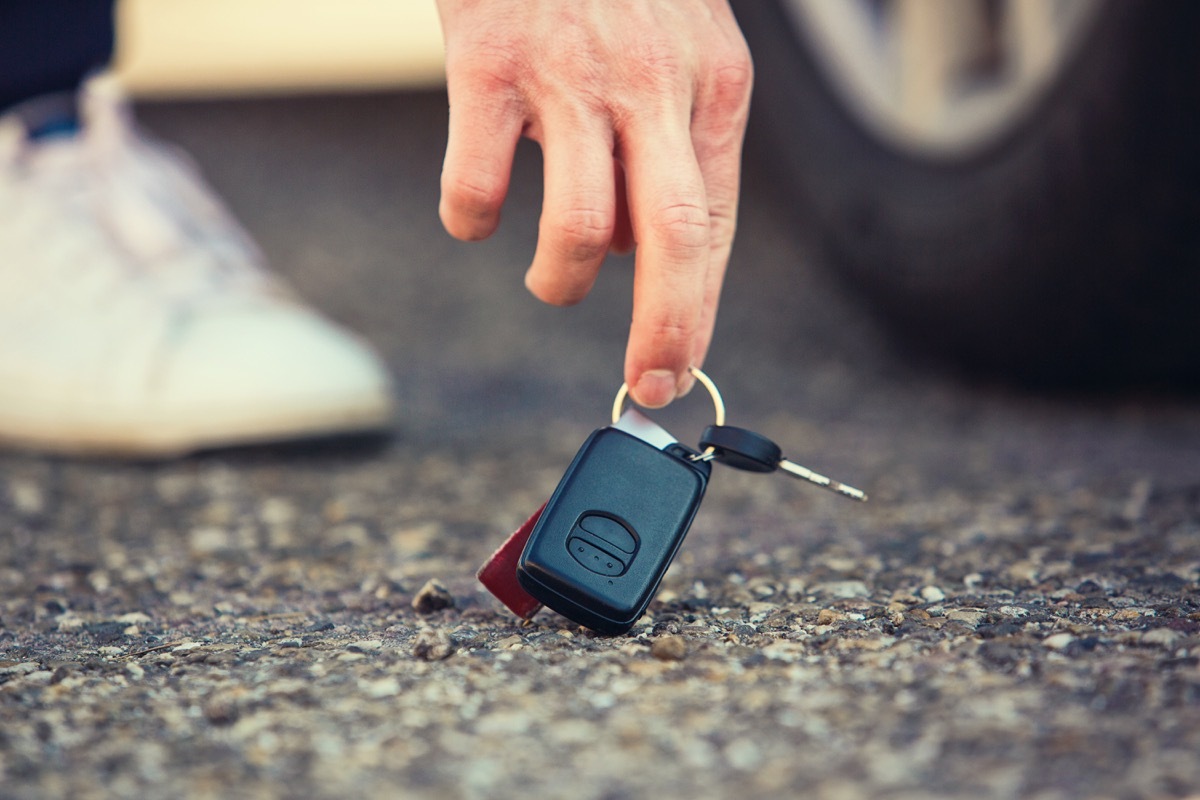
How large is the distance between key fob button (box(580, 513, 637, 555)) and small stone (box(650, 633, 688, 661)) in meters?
0.06

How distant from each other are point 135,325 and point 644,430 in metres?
0.90

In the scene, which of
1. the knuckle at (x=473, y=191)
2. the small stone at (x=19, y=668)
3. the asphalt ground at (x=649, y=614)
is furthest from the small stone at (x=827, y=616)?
the small stone at (x=19, y=668)

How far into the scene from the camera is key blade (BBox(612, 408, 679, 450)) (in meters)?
0.81

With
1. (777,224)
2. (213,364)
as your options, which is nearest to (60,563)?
(213,364)

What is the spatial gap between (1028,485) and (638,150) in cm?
70

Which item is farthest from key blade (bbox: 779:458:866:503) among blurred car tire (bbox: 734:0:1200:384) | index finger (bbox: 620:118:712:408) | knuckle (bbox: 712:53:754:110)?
blurred car tire (bbox: 734:0:1200:384)

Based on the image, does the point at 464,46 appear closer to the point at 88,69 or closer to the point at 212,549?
the point at 212,549

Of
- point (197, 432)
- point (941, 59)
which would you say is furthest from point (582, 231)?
point (941, 59)

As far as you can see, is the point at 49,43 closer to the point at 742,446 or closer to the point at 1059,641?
the point at 742,446

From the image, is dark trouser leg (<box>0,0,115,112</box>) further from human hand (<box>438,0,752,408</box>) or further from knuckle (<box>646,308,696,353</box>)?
knuckle (<box>646,308,696,353</box>)

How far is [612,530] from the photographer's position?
0.77 metres

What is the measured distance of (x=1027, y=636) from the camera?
2.48 ft

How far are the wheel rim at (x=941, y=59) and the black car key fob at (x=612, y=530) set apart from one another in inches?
35.4

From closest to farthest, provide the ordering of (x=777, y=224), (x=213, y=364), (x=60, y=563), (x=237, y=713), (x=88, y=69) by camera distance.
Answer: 1. (x=237, y=713)
2. (x=60, y=563)
3. (x=213, y=364)
4. (x=88, y=69)
5. (x=777, y=224)
